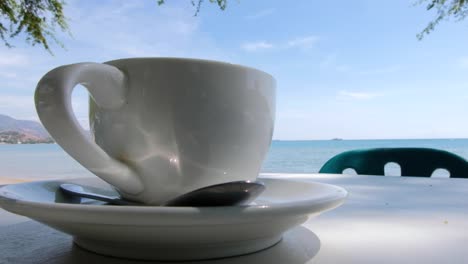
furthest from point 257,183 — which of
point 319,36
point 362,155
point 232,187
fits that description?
point 319,36

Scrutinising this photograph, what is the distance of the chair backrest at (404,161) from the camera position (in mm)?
904

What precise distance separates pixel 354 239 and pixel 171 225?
0.13 m

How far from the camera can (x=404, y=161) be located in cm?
97

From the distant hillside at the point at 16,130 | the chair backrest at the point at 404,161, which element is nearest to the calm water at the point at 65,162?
the distant hillside at the point at 16,130

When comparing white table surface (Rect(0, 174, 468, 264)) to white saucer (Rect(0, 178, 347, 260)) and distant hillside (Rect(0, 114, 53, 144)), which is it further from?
distant hillside (Rect(0, 114, 53, 144))

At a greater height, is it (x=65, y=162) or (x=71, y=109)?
(x=71, y=109)

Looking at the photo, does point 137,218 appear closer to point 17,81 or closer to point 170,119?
point 170,119

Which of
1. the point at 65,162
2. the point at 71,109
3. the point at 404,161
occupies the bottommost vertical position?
the point at 65,162

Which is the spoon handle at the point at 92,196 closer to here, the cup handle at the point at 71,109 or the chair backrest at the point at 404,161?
the cup handle at the point at 71,109

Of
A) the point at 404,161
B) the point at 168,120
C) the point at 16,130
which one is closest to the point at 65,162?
the point at 16,130

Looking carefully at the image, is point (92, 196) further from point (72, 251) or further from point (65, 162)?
point (65, 162)

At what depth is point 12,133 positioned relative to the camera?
12.7 m

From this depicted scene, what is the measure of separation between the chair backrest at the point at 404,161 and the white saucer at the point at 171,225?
0.82m

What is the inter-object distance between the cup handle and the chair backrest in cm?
81
